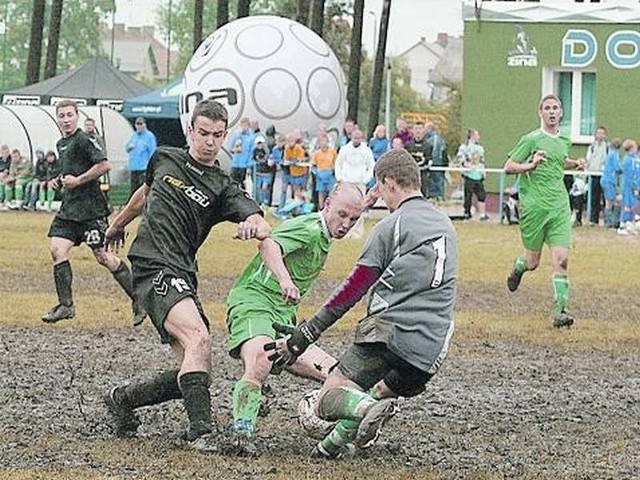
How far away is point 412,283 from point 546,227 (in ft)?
24.0

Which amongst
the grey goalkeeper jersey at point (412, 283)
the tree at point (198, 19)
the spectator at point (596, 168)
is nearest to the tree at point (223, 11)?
the tree at point (198, 19)

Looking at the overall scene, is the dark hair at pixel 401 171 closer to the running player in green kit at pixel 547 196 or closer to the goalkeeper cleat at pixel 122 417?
the goalkeeper cleat at pixel 122 417

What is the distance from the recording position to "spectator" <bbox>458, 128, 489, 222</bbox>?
35219 millimetres

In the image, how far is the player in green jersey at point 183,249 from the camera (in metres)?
8.83

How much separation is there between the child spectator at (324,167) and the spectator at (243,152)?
3.26m

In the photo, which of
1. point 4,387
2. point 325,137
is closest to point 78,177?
point 4,387

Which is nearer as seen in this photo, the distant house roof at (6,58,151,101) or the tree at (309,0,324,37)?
the distant house roof at (6,58,151,101)

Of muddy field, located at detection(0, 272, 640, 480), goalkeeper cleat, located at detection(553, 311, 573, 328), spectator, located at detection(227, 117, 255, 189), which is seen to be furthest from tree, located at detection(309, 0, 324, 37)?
muddy field, located at detection(0, 272, 640, 480)

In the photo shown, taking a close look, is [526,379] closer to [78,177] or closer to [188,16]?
[78,177]

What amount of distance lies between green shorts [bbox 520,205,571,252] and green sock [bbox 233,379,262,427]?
7166 mm

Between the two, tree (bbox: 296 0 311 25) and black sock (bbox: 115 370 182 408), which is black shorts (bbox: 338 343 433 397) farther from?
tree (bbox: 296 0 311 25)

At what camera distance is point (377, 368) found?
→ 8.75 m

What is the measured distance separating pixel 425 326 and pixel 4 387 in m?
3.75

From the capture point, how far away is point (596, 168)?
34.1 metres
